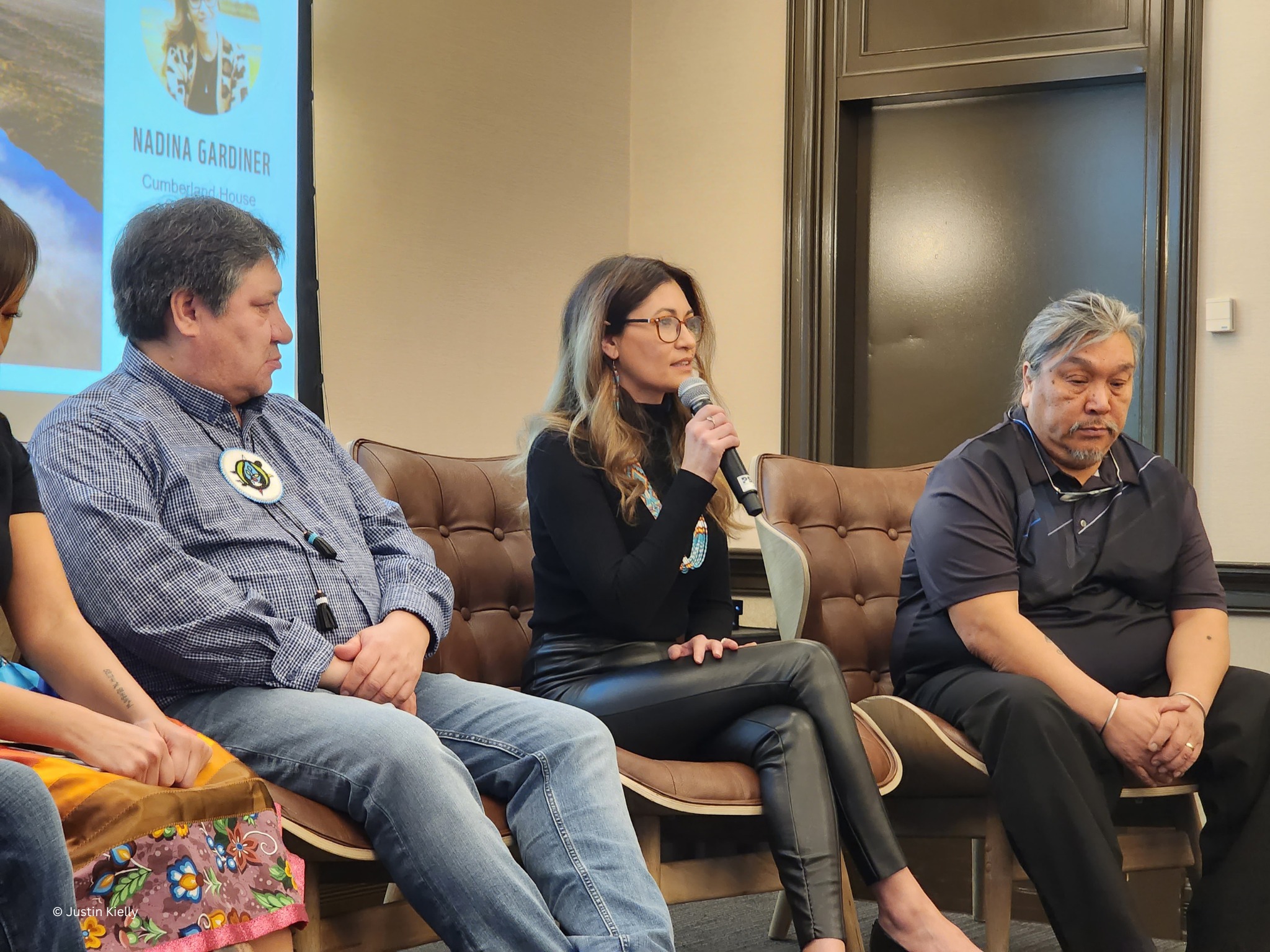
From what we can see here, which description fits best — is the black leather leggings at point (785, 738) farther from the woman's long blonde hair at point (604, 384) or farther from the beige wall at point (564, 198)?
the beige wall at point (564, 198)

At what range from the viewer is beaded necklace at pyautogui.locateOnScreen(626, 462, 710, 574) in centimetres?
226

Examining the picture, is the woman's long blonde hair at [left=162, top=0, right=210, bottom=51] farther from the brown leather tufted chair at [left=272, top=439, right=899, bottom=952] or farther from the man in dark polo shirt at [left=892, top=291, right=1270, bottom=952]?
the man in dark polo shirt at [left=892, top=291, right=1270, bottom=952]

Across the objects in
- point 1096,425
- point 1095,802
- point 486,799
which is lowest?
point 1095,802

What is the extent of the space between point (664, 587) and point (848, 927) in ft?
1.91

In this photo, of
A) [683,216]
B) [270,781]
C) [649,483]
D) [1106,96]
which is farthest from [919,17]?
[270,781]

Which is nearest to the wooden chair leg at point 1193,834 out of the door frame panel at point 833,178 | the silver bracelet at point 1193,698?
the silver bracelet at point 1193,698

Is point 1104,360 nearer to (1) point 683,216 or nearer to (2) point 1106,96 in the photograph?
(2) point 1106,96

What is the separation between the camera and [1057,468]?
254cm

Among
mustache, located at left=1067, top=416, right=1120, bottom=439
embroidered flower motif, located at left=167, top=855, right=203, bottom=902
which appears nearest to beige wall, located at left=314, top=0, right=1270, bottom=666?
mustache, located at left=1067, top=416, right=1120, bottom=439

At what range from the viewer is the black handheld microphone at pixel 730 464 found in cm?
Answer: 206

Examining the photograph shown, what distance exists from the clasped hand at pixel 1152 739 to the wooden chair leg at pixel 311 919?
1309mm

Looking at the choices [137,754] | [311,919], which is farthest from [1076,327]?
[137,754]

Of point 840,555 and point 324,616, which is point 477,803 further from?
point 840,555

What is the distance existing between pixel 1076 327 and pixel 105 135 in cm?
201
